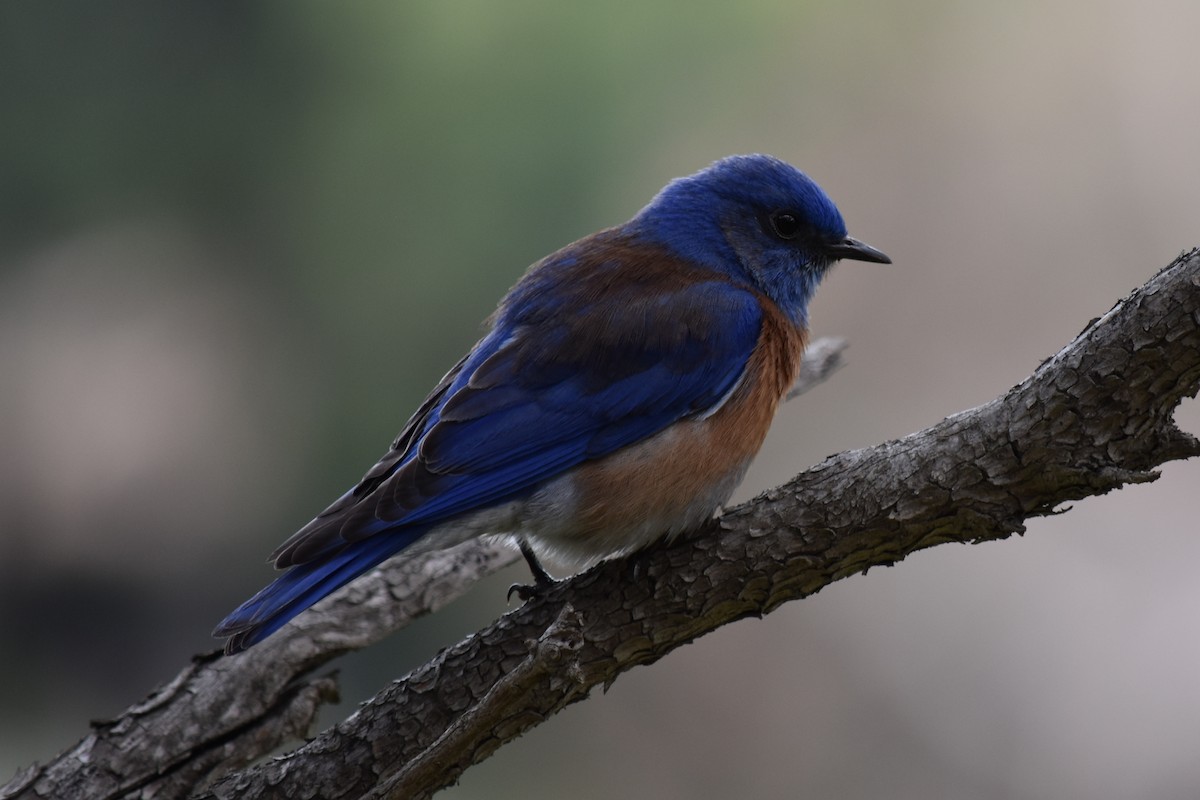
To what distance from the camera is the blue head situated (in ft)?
14.2

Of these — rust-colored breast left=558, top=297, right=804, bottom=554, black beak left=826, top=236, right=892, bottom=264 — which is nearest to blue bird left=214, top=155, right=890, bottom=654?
rust-colored breast left=558, top=297, right=804, bottom=554

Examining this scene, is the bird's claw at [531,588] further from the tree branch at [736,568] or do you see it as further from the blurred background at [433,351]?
the blurred background at [433,351]

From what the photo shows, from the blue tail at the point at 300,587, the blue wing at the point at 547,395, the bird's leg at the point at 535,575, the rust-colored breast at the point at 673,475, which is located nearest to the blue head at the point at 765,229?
the blue wing at the point at 547,395

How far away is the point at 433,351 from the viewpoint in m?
6.41

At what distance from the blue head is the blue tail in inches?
58.9

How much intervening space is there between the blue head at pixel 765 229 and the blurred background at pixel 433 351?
1.95 m

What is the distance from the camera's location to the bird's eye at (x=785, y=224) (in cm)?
438

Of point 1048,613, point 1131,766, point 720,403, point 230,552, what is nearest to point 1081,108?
point 1048,613

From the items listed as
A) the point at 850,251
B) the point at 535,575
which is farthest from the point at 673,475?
the point at 850,251

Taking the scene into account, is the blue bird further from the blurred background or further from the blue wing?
the blurred background

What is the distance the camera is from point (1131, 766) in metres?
6.23

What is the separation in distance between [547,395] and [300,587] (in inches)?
37.3

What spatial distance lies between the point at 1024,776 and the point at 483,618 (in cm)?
283

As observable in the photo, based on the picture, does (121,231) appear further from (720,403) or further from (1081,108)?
(1081,108)
